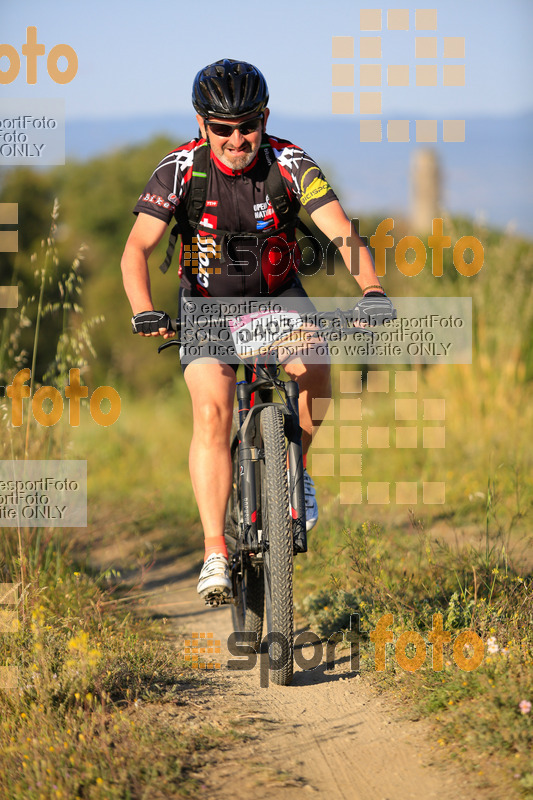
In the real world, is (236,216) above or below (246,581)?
above

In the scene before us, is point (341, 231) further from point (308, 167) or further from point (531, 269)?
point (531, 269)

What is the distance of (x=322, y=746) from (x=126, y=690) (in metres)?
0.78

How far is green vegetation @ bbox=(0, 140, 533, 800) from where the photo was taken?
2.63m

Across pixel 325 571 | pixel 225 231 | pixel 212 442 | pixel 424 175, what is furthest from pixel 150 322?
pixel 424 175

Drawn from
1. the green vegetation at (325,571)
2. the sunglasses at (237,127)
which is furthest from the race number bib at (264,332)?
the green vegetation at (325,571)

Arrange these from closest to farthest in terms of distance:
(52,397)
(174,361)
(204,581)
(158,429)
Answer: (204,581) < (52,397) < (158,429) < (174,361)

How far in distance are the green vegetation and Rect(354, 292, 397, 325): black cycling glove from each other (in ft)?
3.66

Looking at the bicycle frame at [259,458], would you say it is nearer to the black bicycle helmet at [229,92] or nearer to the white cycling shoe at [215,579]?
the white cycling shoe at [215,579]

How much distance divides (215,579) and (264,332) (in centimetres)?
107

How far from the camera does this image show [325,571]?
4.56 metres

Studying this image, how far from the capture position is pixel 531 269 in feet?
28.5

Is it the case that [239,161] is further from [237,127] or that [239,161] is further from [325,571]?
[325,571]

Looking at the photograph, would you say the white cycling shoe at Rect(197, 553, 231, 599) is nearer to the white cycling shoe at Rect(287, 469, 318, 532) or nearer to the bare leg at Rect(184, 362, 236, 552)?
the bare leg at Rect(184, 362, 236, 552)

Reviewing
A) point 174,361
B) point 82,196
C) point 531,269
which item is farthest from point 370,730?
point 82,196
